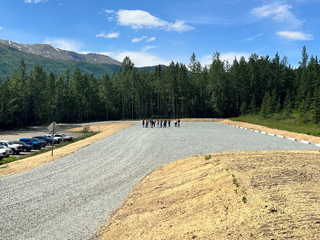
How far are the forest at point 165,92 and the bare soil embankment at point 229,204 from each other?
231ft

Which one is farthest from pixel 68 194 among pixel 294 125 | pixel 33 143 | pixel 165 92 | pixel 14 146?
pixel 165 92

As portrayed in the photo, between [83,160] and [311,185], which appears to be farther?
[83,160]

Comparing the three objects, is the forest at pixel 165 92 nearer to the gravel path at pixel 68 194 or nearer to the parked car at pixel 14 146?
the parked car at pixel 14 146

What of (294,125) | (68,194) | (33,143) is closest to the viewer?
(68,194)

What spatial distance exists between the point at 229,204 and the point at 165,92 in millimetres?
87700

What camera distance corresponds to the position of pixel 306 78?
3302 inches

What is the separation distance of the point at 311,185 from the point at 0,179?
15.7 meters

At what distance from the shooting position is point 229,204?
7.09 metres

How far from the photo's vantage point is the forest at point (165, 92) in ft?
253

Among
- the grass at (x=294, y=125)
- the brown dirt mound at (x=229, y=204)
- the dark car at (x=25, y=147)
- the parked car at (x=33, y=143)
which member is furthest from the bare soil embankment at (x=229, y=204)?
the parked car at (x=33, y=143)

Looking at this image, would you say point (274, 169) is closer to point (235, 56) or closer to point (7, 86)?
point (7, 86)

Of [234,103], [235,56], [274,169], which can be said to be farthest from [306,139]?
[235,56]

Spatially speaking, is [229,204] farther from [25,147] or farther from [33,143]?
[33,143]

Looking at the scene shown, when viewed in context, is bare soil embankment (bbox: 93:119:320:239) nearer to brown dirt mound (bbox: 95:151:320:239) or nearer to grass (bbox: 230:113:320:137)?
brown dirt mound (bbox: 95:151:320:239)
